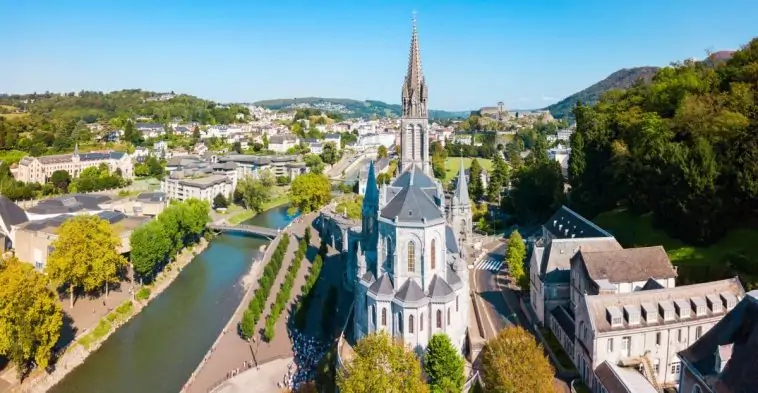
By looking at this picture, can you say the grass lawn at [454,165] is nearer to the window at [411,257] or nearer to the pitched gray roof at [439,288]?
the pitched gray roof at [439,288]

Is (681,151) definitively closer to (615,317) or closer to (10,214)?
(615,317)

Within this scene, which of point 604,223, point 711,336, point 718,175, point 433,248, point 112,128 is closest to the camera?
point 711,336

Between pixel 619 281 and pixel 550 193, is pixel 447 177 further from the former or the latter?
pixel 619 281

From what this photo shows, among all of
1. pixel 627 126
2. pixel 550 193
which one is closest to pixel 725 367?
pixel 627 126

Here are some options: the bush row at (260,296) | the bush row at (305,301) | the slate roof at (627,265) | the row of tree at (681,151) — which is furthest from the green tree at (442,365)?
the row of tree at (681,151)

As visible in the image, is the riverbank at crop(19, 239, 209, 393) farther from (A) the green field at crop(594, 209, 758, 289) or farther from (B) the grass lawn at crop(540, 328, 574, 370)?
(A) the green field at crop(594, 209, 758, 289)

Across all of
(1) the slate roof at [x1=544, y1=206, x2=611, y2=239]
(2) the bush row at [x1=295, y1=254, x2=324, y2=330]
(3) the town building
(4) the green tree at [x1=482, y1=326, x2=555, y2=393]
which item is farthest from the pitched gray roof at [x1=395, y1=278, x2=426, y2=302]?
(3) the town building
